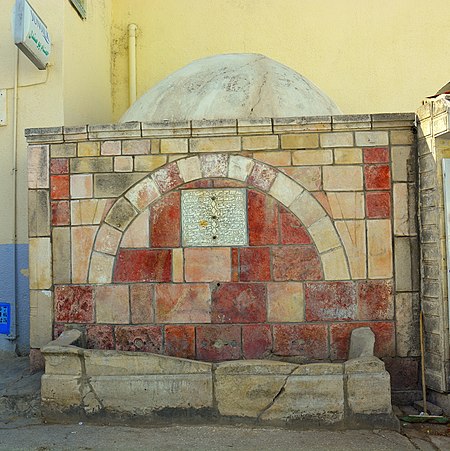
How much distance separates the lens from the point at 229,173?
5.35m

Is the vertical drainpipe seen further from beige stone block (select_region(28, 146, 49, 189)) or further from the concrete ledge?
the concrete ledge

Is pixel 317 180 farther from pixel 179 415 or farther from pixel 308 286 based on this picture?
pixel 179 415

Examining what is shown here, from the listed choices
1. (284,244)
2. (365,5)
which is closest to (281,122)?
(284,244)

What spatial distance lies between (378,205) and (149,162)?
1.98 meters

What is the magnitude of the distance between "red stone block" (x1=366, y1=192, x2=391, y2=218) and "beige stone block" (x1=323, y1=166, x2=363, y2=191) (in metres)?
0.14

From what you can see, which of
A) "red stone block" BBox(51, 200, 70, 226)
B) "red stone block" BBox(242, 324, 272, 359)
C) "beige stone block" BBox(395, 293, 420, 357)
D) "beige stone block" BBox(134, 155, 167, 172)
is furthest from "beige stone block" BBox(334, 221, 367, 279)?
"red stone block" BBox(51, 200, 70, 226)

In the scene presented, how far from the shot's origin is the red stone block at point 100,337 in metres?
5.38

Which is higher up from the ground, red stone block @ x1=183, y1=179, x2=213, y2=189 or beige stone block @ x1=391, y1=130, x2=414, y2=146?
beige stone block @ x1=391, y1=130, x2=414, y2=146

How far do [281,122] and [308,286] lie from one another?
139 centimetres

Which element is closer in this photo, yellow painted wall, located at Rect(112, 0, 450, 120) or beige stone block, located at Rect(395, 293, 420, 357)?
beige stone block, located at Rect(395, 293, 420, 357)

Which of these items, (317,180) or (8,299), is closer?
(317,180)

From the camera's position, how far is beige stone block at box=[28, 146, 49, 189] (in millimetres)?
5535

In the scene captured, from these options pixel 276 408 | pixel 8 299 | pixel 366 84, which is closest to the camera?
pixel 276 408

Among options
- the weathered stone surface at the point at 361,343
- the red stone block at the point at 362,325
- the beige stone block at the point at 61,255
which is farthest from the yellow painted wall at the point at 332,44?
the weathered stone surface at the point at 361,343
